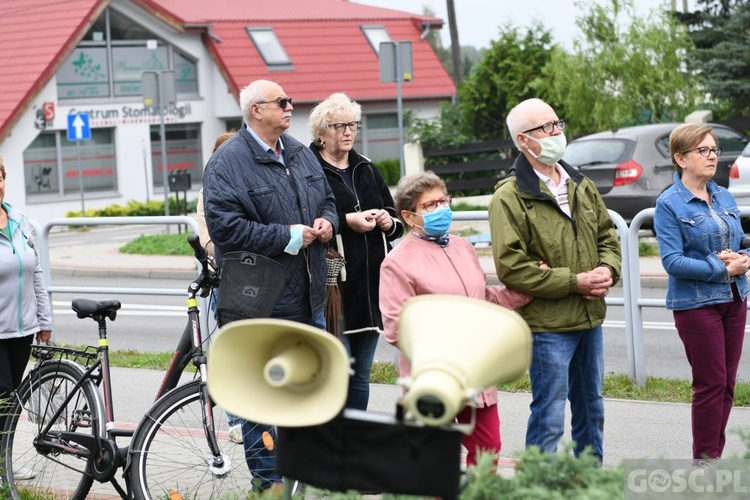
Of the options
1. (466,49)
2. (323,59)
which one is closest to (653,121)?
(323,59)

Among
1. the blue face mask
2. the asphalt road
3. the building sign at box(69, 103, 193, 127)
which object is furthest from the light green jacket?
the building sign at box(69, 103, 193, 127)

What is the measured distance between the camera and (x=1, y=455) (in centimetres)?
613

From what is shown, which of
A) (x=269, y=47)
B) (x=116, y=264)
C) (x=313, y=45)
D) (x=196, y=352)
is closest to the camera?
(x=196, y=352)

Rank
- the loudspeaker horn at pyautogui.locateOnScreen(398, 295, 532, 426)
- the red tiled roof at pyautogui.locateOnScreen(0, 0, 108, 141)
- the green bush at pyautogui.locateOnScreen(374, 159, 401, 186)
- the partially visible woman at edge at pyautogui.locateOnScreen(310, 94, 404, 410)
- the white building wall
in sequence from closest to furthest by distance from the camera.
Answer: the loudspeaker horn at pyautogui.locateOnScreen(398, 295, 532, 426) → the partially visible woman at edge at pyautogui.locateOnScreen(310, 94, 404, 410) → the red tiled roof at pyautogui.locateOnScreen(0, 0, 108, 141) → the white building wall → the green bush at pyautogui.locateOnScreen(374, 159, 401, 186)

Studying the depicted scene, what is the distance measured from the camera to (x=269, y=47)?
38.6 m

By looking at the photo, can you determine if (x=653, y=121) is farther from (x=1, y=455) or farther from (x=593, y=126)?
(x=1, y=455)

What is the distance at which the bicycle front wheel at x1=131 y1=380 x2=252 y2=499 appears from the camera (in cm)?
541

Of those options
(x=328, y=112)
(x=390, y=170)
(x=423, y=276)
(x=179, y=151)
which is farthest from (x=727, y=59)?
(x=423, y=276)

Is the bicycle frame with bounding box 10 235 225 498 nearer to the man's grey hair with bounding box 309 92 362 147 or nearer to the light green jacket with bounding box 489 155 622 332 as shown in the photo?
the man's grey hair with bounding box 309 92 362 147

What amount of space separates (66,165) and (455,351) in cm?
3250

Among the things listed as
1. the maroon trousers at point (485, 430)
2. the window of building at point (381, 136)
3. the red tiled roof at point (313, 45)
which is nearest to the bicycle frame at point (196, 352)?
the maroon trousers at point (485, 430)

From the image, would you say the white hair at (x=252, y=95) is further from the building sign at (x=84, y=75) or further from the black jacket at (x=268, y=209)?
the building sign at (x=84, y=75)

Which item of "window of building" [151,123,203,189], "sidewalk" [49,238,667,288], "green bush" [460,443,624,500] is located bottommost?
"green bush" [460,443,624,500]

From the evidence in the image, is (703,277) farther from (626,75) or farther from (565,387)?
(626,75)
